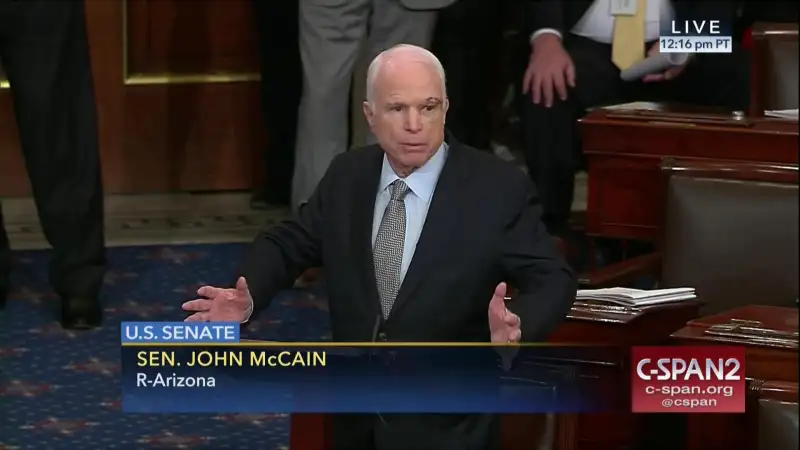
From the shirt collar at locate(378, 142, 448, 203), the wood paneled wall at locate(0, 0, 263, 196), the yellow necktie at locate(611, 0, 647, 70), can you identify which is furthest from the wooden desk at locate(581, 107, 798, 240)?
the wood paneled wall at locate(0, 0, 263, 196)

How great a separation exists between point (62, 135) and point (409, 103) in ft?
5.51

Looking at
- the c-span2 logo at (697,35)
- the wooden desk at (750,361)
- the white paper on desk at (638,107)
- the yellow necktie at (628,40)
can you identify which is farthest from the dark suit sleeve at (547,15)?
the wooden desk at (750,361)

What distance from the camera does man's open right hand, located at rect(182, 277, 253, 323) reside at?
2250 mm

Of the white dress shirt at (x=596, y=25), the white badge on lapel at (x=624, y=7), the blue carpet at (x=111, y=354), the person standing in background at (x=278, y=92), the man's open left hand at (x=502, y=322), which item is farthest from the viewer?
the person standing in background at (x=278, y=92)

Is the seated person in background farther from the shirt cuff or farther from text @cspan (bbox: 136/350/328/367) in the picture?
text @cspan (bbox: 136/350/328/367)

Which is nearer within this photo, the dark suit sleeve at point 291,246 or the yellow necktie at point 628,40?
the dark suit sleeve at point 291,246

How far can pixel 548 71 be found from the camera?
4.13m

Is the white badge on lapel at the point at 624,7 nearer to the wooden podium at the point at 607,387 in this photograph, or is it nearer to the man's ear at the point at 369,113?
the wooden podium at the point at 607,387

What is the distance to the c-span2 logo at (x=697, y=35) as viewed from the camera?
11.0 feet

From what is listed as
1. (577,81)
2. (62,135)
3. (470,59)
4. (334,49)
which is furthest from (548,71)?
(62,135)

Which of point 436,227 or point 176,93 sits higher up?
point 436,227

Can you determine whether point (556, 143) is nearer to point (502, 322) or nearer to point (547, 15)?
point (547, 15)

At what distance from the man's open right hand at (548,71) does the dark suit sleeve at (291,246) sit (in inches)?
67.9

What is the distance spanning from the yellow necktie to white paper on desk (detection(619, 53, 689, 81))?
0.06 feet
